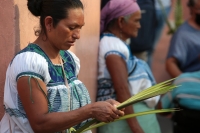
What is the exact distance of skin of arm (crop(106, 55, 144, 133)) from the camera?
3.77 metres

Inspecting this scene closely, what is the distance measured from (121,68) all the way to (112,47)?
0.21 m

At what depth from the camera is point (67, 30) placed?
272cm

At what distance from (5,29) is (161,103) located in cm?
231

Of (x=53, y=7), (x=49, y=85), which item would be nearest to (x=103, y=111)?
(x=49, y=85)

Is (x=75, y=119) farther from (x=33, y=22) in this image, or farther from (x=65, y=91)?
(x=33, y=22)

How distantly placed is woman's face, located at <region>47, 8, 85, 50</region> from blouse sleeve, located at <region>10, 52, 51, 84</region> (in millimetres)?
148

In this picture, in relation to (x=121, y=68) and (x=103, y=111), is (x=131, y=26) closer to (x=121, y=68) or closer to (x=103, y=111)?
(x=121, y=68)

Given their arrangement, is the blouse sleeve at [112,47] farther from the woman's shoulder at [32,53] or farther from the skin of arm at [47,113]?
the skin of arm at [47,113]

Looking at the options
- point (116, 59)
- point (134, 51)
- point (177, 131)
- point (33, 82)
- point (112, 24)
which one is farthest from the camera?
point (134, 51)

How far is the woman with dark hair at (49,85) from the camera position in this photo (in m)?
2.59

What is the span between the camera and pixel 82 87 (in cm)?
294

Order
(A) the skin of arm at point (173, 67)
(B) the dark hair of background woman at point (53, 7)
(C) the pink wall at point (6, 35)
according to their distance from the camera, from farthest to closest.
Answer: (A) the skin of arm at point (173, 67), (C) the pink wall at point (6, 35), (B) the dark hair of background woman at point (53, 7)

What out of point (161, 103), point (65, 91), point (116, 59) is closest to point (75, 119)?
point (65, 91)

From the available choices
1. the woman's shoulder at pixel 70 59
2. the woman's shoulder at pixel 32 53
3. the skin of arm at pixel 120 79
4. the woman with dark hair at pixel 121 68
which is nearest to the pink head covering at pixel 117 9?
A: the woman with dark hair at pixel 121 68
